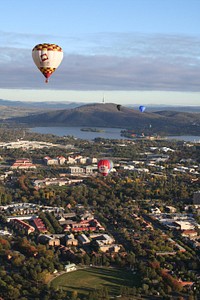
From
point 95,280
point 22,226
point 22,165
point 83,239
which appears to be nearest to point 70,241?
point 83,239

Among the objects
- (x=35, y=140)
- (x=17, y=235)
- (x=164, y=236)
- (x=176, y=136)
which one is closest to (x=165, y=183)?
(x=164, y=236)

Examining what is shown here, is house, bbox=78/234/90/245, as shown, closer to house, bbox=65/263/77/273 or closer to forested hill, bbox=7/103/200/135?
house, bbox=65/263/77/273

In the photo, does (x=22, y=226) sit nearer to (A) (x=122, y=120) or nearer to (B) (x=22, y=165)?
(B) (x=22, y=165)

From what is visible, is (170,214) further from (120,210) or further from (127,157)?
(127,157)

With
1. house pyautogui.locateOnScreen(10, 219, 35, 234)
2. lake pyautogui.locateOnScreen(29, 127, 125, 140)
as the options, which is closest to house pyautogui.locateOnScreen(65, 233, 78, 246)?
house pyautogui.locateOnScreen(10, 219, 35, 234)

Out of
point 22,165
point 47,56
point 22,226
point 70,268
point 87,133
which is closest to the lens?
point 70,268

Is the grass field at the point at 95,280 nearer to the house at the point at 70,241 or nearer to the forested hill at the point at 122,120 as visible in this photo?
the house at the point at 70,241
